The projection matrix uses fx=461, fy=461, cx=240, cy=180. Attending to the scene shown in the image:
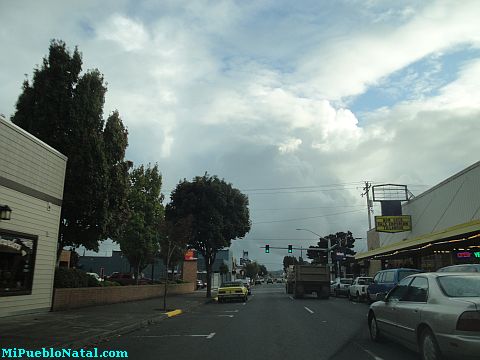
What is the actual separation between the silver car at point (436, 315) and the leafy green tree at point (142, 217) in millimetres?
24384

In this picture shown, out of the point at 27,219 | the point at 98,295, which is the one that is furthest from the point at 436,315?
the point at 98,295

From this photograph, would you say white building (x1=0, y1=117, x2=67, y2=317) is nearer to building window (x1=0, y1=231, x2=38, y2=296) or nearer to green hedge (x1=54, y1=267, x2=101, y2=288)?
building window (x1=0, y1=231, x2=38, y2=296)

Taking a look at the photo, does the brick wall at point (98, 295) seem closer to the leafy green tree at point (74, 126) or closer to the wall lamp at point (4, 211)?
the leafy green tree at point (74, 126)

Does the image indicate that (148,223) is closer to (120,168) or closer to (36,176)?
(120,168)

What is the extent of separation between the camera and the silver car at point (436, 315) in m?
6.59

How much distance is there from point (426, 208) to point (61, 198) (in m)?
25.3

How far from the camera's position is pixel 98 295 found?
71.4 feet

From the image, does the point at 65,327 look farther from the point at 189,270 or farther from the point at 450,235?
the point at 189,270

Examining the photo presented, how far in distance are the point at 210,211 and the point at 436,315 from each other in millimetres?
27489

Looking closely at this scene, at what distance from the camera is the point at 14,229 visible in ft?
49.3

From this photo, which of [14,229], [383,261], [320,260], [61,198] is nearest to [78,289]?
[61,198]

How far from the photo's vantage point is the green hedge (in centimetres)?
1881

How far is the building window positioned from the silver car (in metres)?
11.5

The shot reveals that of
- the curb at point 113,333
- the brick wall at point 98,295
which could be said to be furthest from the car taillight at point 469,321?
the brick wall at point 98,295
